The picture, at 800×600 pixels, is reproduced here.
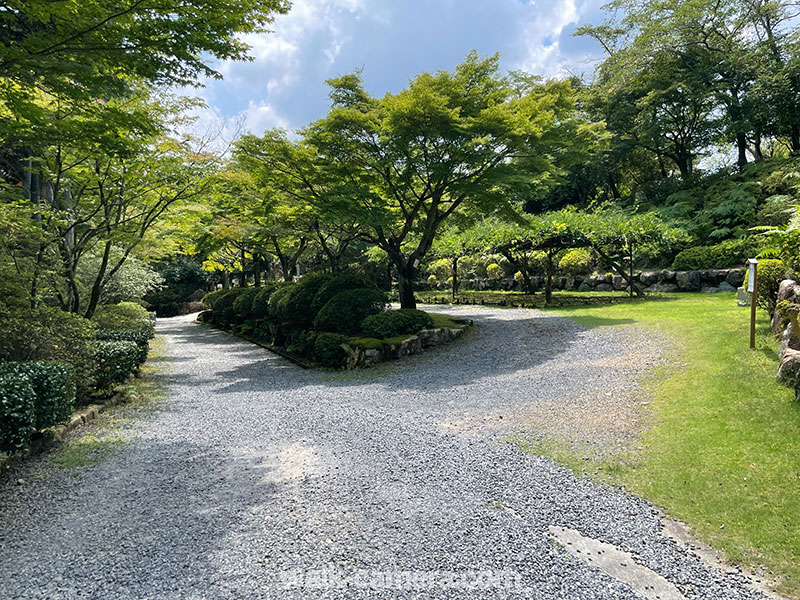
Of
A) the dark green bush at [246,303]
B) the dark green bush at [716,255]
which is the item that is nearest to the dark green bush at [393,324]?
the dark green bush at [246,303]

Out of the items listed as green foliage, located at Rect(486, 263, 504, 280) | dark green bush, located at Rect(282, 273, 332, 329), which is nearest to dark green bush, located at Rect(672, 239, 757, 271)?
green foliage, located at Rect(486, 263, 504, 280)

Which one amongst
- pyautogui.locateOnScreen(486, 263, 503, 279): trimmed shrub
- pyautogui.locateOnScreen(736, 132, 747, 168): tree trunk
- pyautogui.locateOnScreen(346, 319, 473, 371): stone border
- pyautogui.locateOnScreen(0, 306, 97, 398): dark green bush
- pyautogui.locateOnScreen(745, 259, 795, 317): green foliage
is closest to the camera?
pyautogui.locateOnScreen(0, 306, 97, 398): dark green bush

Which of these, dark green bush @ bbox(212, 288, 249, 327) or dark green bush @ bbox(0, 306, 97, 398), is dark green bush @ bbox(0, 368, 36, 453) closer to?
dark green bush @ bbox(0, 306, 97, 398)

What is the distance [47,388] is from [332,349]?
5175 mm

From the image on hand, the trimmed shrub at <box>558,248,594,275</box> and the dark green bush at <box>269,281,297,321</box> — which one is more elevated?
the trimmed shrub at <box>558,248,594,275</box>

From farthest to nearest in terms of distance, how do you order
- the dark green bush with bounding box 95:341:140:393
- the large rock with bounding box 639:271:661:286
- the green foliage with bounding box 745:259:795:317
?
the large rock with bounding box 639:271:661:286 < the green foliage with bounding box 745:259:795:317 < the dark green bush with bounding box 95:341:140:393

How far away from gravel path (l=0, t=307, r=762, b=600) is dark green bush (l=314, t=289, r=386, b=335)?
394 centimetres

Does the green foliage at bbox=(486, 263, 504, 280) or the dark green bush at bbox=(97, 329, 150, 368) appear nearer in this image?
the dark green bush at bbox=(97, 329, 150, 368)

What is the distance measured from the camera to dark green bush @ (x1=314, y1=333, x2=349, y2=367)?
9062 millimetres

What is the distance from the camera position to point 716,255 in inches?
560

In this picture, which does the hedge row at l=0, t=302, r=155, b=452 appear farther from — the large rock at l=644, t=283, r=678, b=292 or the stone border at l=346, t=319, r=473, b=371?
the large rock at l=644, t=283, r=678, b=292

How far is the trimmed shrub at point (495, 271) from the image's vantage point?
2189cm

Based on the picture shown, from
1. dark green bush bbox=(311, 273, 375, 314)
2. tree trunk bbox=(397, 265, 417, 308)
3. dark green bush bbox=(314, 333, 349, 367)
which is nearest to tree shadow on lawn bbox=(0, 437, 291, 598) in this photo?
dark green bush bbox=(314, 333, 349, 367)

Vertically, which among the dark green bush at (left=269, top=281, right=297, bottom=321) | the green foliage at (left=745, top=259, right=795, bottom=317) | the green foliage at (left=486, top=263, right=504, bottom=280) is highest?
the green foliage at (left=486, top=263, right=504, bottom=280)
